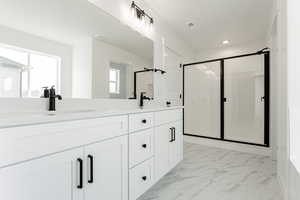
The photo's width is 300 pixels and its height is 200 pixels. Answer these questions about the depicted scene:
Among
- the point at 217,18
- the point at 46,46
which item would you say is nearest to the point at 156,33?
the point at 217,18

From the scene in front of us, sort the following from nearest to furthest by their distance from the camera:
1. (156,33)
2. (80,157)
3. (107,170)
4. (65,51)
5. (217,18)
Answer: (80,157) < (107,170) < (65,51) < (156,33) < (217,18)

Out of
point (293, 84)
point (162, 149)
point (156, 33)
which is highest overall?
point (156, 33)

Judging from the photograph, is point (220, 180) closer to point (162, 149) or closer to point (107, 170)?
point (162, 149)

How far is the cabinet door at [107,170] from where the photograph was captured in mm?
1091

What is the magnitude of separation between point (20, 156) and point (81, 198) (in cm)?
46

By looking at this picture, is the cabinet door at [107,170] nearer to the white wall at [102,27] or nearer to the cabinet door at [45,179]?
the cabinet door at [45,179]

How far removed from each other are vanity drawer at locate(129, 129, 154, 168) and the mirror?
0.58 metres

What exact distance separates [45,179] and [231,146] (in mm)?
3568

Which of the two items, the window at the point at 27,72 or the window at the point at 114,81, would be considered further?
the window at the point at 114,81

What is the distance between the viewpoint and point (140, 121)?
164cm

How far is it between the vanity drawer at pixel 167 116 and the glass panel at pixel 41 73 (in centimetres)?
105

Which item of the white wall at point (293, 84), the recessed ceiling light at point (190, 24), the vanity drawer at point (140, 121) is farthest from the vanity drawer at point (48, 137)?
the recessed ceiling light at point (190, 24)

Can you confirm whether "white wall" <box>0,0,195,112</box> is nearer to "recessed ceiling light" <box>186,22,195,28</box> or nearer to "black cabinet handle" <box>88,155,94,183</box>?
"recessed ceiling light" <box>186,22,195,28</box>

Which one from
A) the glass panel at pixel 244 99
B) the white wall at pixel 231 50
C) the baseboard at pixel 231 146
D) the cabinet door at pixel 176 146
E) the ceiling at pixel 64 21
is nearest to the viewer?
the ceiling at pixel 64 21
